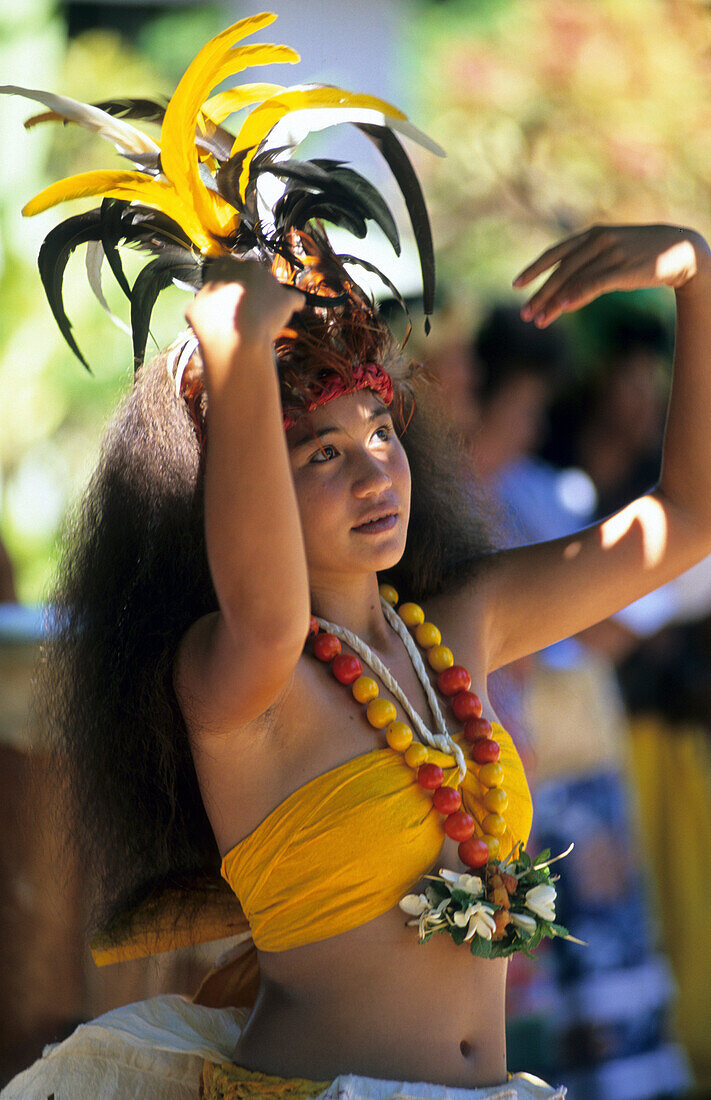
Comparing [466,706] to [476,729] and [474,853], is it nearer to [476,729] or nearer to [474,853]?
[476,729]

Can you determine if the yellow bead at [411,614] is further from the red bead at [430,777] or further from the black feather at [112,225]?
the black feather at [112,225]

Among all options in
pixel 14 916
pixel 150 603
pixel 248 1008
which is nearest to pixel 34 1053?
pixel 14 916

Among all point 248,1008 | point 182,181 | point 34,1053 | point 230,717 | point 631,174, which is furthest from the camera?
point 631,174

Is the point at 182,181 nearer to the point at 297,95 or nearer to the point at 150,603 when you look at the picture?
the point at 297,95

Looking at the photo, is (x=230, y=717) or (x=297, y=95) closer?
(x=230, y=717)

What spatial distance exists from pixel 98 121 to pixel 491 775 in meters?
1.16

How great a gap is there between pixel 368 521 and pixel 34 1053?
253 cm

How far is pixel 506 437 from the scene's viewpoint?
3.79m

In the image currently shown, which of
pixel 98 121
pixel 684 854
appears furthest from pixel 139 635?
pixel 684 854

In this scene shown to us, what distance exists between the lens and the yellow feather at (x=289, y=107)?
161 centimetres

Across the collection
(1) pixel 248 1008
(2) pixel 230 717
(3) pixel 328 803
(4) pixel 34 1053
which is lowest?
(4) pixel 34 1053

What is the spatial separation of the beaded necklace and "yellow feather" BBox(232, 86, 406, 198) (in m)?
0.74

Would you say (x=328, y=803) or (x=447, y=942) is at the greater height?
(x=328, y=803)

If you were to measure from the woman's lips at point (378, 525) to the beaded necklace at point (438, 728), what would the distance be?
18 cm
